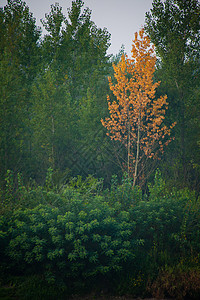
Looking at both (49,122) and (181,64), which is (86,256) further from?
(181,64)

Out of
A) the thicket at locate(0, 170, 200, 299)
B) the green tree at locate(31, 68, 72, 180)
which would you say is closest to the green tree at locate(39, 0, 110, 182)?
the green tree at locate(31, 68, 72, 180)

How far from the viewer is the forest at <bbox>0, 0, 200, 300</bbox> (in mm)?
5059

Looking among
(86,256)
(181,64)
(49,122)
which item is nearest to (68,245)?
(86,256)

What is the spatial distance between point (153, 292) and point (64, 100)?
30.7ft

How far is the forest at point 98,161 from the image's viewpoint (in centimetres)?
506

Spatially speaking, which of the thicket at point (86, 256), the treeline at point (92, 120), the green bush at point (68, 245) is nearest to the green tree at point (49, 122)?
the treeline at point (92, 120)

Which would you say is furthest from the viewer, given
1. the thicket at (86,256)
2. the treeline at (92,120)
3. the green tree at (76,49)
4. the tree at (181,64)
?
the green tree at (76,49)

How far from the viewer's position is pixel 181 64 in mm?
12789

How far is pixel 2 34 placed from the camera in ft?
52.0

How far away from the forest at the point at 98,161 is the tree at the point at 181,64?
49 millimetres

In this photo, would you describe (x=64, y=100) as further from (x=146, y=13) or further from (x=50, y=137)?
(x=146, y=13)

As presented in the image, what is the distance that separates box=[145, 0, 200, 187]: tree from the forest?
49mm

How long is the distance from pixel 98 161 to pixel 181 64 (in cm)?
604

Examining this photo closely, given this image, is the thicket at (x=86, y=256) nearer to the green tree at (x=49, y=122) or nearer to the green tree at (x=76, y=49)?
the green tree at (x=49, y=122)
